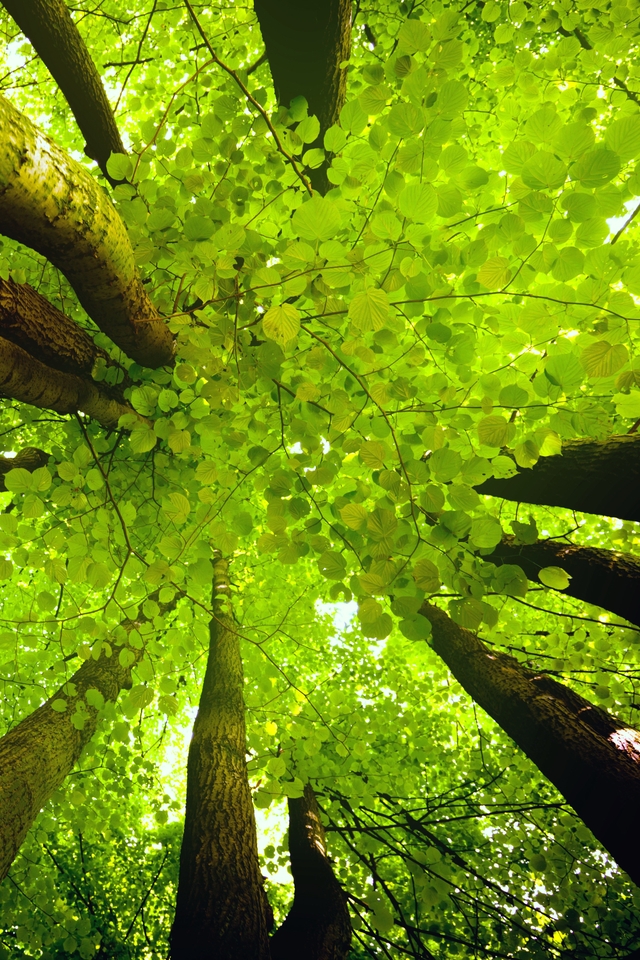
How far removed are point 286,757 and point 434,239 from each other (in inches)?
135

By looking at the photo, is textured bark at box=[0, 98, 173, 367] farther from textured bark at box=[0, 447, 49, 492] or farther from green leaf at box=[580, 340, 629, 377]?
textured bark at box=[0, 447, 49, 492]

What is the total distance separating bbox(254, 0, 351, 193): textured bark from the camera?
2.30 metres

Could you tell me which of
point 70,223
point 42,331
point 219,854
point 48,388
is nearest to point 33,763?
point 219,854

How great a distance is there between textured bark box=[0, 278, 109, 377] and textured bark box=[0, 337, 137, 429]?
0.06 m

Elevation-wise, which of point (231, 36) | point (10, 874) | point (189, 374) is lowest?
point (10, 874)

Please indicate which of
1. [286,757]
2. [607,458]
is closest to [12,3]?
[607,458]

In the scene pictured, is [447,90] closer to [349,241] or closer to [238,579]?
[349,241]

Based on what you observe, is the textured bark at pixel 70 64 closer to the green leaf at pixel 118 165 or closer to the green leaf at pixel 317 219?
the green leaf at pixel 118 165

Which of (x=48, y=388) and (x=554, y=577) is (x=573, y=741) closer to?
(x=554, y=577)

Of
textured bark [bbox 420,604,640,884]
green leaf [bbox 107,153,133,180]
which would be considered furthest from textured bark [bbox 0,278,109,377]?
textured bark [bbox 420,604,640,884]

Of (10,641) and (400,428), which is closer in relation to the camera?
(10,641)

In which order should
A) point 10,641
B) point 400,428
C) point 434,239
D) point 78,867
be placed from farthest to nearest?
point 78,867 → point 400,428 → point 10,641 → point 434,239

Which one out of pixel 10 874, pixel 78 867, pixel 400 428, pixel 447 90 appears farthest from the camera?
pixel 78 867

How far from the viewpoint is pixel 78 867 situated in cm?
545
